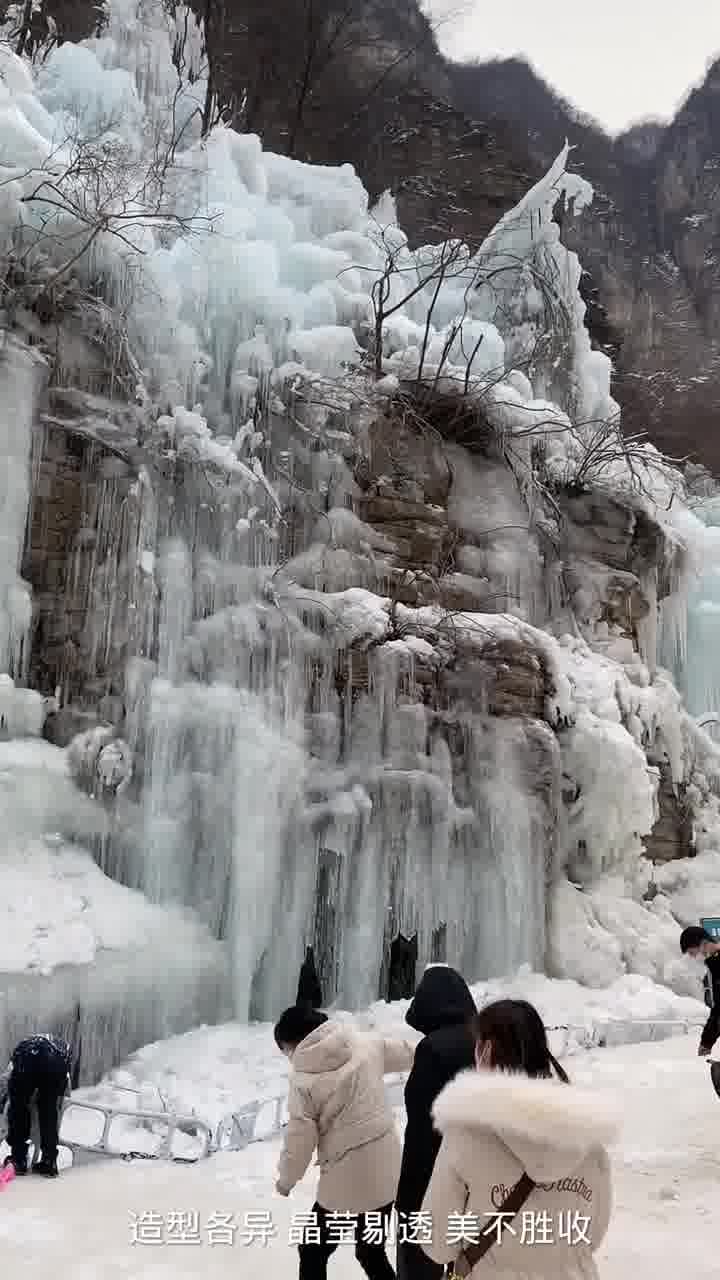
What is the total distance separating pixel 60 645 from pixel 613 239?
19894 mm

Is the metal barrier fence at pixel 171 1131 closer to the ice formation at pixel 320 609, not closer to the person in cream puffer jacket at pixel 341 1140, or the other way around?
the ice formation at pixel 320 609

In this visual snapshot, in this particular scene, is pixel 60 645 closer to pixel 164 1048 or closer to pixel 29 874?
pixel 29 874

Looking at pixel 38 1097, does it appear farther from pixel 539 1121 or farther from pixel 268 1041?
pixel 539 1121

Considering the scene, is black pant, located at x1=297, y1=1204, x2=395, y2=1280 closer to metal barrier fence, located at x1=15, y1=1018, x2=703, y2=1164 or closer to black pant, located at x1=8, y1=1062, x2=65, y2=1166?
metal barrier fence, located at x1=15, y1=1018, x2=703, y2=1164

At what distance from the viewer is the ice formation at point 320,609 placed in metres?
8.44

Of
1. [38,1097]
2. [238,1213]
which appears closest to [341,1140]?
[238,1213]

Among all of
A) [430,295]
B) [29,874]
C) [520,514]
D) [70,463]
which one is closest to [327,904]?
[29,874]

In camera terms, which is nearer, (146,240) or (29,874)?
(29,874)

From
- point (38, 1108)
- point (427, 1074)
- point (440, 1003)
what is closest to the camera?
point (427, 1074)

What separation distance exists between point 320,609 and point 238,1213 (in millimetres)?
5972

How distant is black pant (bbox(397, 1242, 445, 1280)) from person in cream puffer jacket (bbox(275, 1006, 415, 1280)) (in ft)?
0.77

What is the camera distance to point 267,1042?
743 cm

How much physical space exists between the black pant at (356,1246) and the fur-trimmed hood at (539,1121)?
1189 mm

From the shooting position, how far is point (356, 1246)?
265 centimetres
